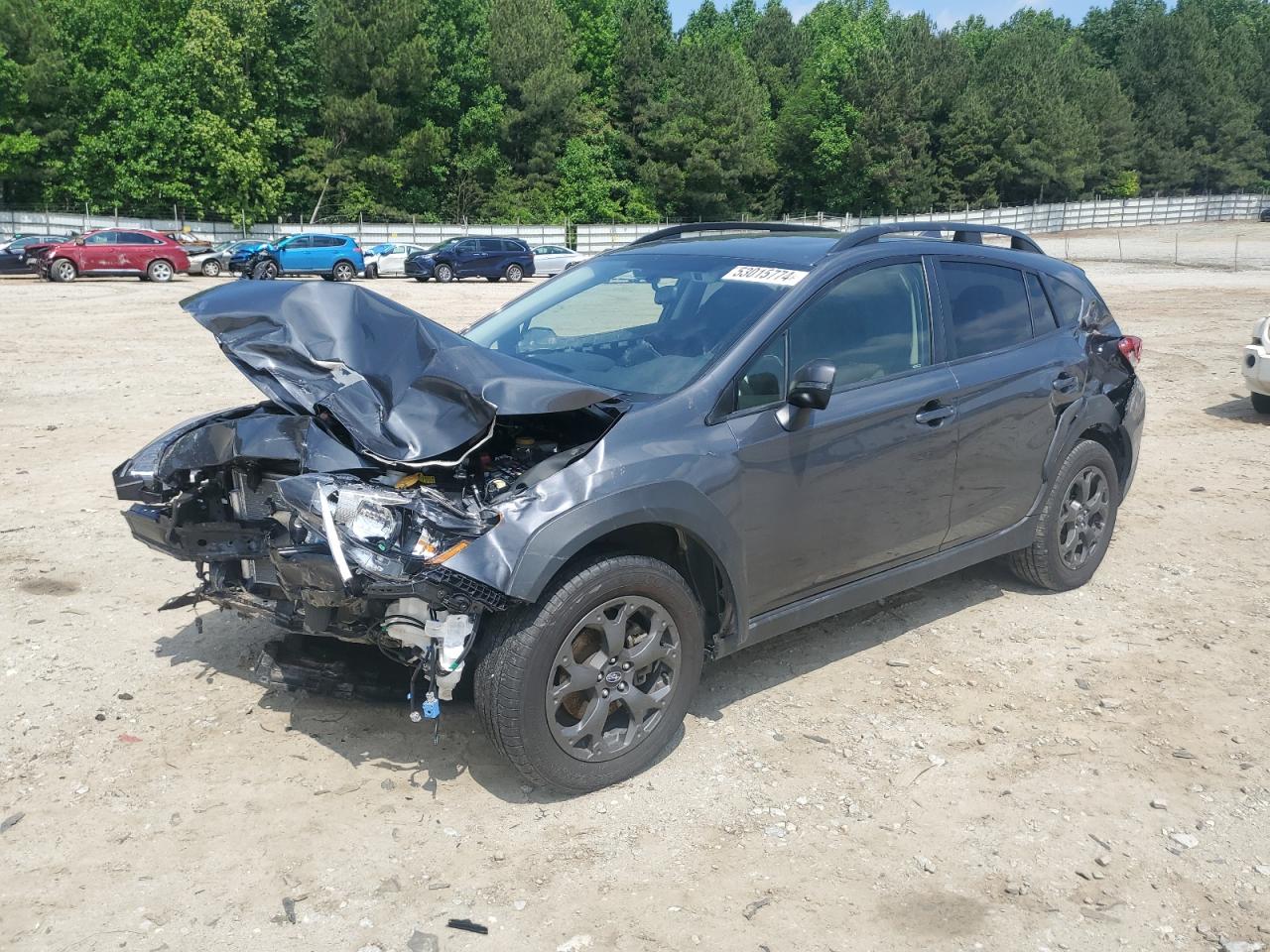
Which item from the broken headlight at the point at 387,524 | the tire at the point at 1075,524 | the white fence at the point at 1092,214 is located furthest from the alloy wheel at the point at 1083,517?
the white fence at the point at 1092,214

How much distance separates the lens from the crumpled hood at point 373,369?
3766 mm

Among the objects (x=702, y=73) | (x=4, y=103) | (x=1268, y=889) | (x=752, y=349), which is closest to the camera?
(x=1268, y=889)

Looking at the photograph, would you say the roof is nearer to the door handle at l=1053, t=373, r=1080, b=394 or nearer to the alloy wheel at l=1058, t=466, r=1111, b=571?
the door handle at l=1053, t=373, r=1080, b=394

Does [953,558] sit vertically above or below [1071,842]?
above

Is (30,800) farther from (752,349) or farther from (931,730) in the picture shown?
(931,730)

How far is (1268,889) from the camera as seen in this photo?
3453 millimetres

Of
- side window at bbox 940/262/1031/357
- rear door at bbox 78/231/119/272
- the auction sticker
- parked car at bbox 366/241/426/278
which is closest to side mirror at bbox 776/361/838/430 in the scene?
the auction sticker

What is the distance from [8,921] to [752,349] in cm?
309

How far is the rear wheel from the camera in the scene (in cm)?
3138

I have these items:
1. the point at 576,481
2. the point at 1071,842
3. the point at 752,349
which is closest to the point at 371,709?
the point at 576,481

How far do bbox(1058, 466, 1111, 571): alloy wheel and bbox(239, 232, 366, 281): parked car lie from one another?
30.9 meters

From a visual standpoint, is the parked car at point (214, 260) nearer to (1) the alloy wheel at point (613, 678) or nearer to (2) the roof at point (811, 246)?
(2) the roof at point (811, 246)

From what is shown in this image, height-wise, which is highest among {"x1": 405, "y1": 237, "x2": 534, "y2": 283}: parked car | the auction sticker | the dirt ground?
the auction sticker

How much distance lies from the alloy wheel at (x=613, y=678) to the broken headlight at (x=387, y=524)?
0.53 metres
